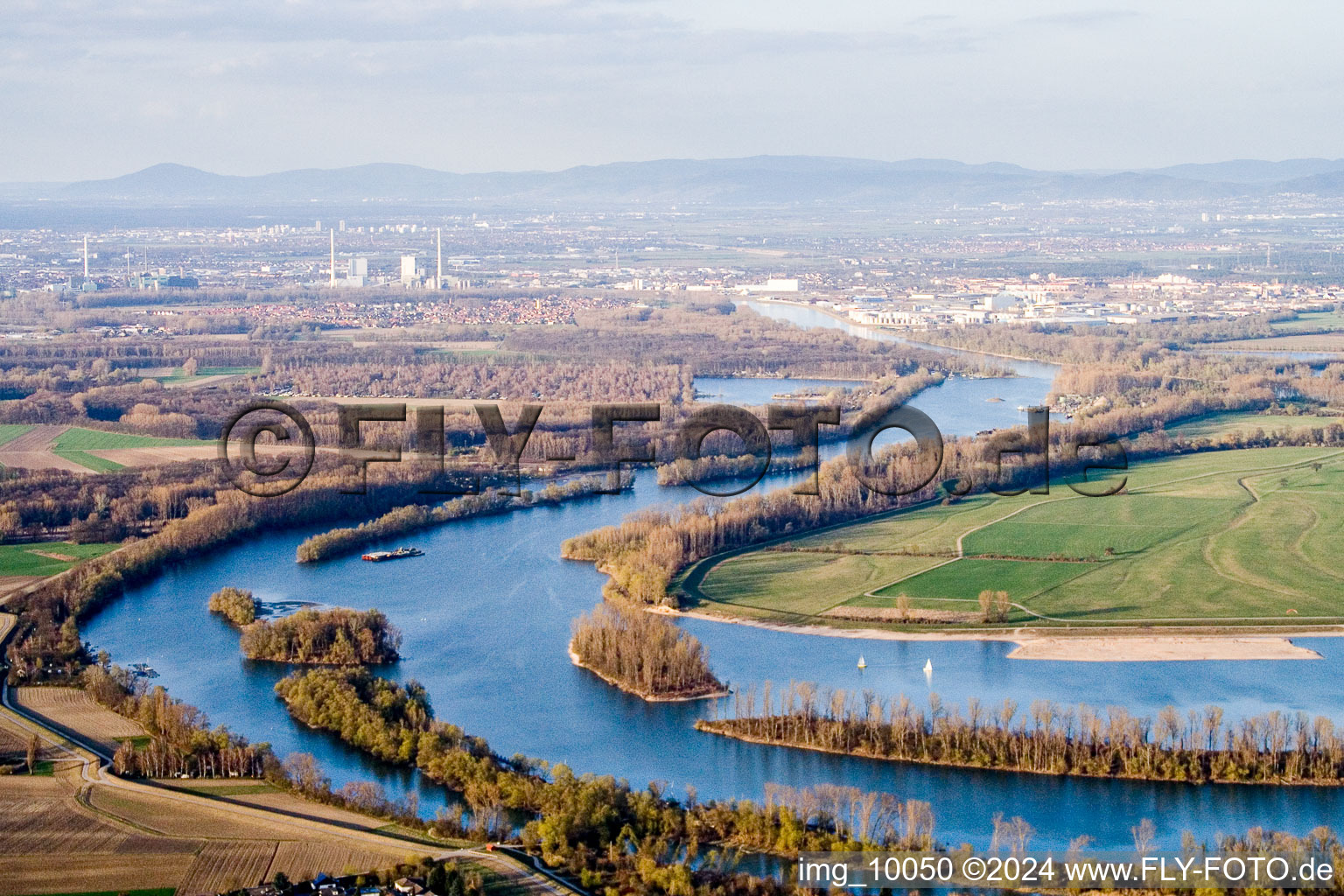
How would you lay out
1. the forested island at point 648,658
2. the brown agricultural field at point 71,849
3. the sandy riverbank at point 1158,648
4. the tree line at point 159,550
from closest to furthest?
the brown agricultural field at point 71,849 < the forested island at point 648,658 < the sandy riverbank at point 1158,648 < the tree line at point 159,550

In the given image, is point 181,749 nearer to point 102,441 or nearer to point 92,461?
point 92,461

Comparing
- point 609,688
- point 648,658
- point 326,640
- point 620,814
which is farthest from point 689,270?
point 620,814

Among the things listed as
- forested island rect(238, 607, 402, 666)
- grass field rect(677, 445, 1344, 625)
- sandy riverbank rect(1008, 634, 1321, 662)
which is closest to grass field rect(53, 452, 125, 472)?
forested island rect(238, 607, 402, 666)

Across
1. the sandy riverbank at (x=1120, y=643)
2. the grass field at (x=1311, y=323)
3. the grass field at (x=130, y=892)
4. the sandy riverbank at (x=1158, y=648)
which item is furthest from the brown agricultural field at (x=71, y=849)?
the grass field at (x=1311, y=323)

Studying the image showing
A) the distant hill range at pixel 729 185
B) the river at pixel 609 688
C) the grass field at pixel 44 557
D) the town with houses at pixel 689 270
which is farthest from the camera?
the distant hill range at pixel 729 185

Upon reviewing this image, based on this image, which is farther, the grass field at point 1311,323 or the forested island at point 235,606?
the grass field at point 1311,323

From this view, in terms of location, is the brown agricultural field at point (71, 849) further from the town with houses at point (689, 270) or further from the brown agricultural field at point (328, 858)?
the town with houses at point (689, 270)
